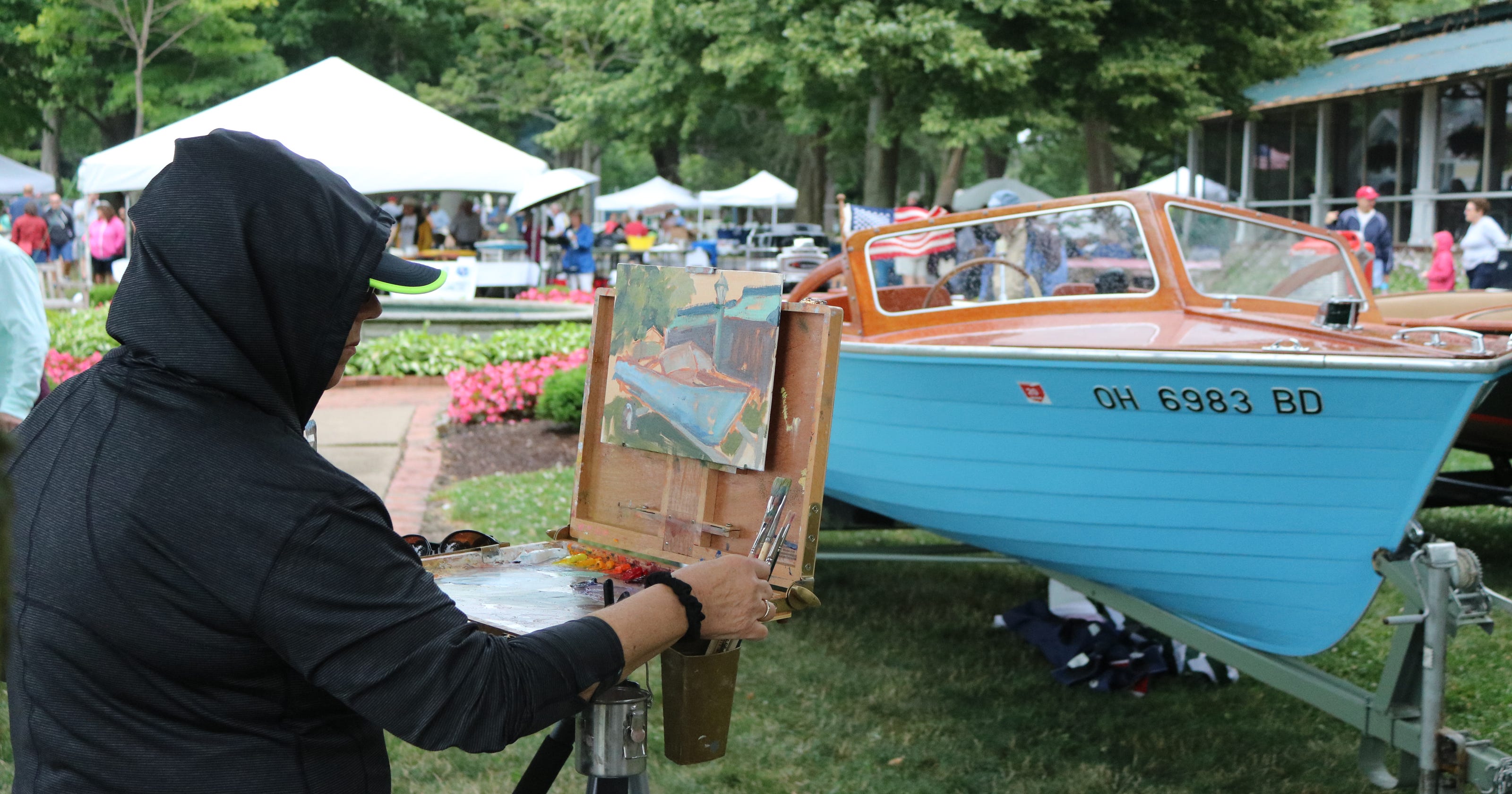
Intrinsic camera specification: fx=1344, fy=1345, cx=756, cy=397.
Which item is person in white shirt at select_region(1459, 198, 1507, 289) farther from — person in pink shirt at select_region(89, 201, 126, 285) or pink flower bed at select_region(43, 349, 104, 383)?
person in pink shirt at select_region(89, 201, 126, 285)

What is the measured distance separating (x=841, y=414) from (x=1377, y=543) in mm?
2250

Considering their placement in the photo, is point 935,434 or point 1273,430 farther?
point 935,434

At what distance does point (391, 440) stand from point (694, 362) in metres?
7.35

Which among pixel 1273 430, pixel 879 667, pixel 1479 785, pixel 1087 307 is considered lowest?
pixel 879 667

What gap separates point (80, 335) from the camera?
12070 millimetres

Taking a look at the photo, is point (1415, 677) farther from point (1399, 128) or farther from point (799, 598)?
point (1399, 128)

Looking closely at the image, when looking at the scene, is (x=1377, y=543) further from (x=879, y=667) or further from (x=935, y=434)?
(x=879, y=667)

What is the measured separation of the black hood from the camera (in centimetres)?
164

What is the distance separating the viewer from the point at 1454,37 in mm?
21578

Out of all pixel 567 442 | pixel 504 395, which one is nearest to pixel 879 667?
pixel 567 442

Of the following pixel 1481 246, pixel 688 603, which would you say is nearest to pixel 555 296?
pixel 1481 246

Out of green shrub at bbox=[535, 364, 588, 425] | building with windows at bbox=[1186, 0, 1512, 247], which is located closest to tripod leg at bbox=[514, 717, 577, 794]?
green shrub at bbox=[535, 364, 588, 425]

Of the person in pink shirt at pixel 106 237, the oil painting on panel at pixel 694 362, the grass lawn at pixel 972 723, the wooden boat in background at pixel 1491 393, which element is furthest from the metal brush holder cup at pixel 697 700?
the person in pink shirt at pixel 106 237

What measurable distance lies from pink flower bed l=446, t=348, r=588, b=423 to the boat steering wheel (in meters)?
5.30
